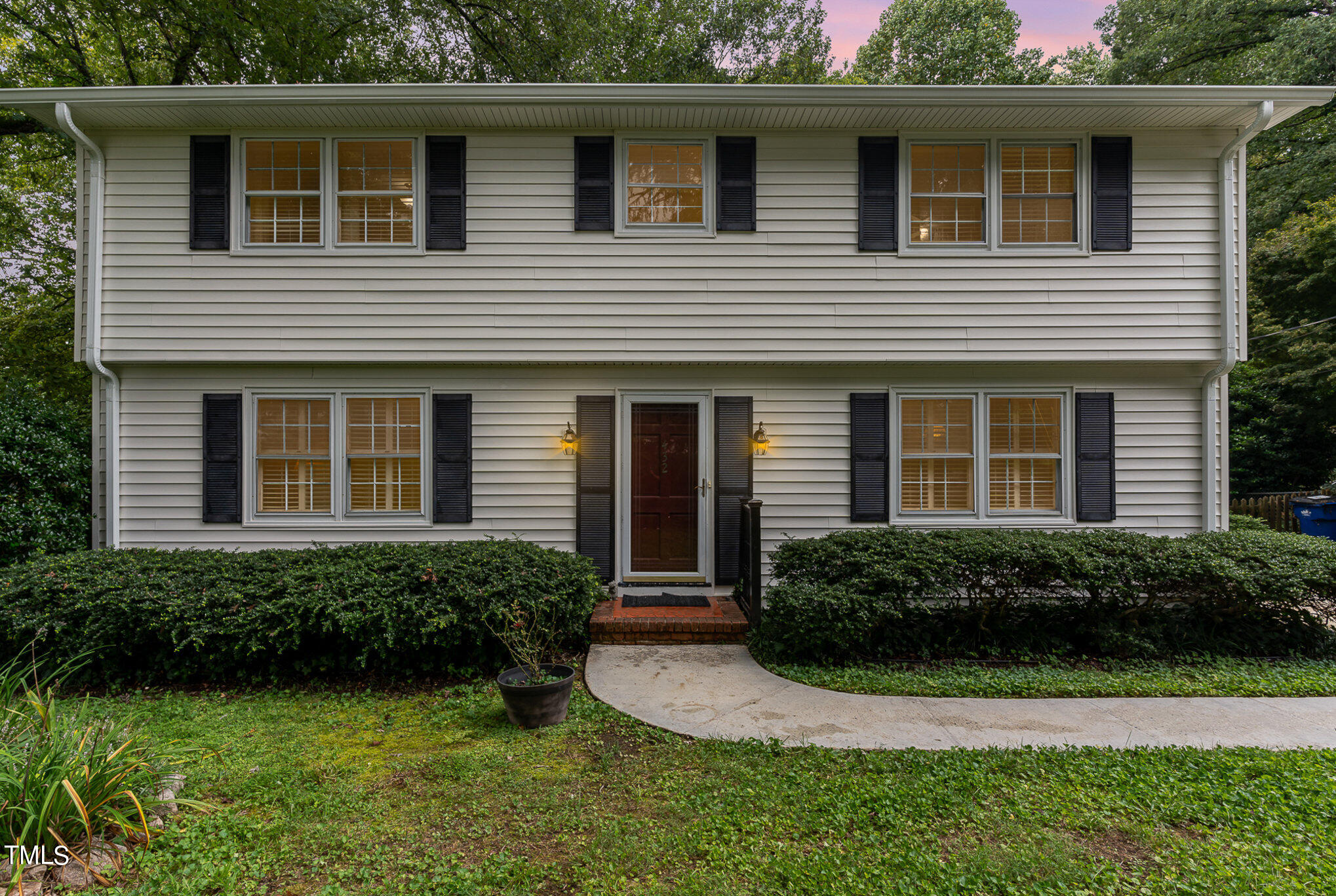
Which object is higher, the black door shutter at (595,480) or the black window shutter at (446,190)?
the black window shutter at (446,190)

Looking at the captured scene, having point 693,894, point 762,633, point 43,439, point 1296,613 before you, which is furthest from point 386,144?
point 1296,613

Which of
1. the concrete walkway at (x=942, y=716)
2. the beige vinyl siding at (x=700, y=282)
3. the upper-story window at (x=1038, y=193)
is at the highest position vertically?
the upper-story window at (x=1038, y=193)

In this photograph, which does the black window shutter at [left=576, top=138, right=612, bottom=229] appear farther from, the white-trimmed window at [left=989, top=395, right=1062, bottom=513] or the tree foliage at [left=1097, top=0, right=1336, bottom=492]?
the tree foliage at [left=1097, top=0, right=1336, bottom=492]

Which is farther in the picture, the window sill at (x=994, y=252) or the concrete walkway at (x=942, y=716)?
the window sill at (x=994, y=252)

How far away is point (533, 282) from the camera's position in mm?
6094

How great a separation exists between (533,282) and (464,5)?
22.7 ft

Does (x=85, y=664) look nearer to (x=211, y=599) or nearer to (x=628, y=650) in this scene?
(x=211, y=599)

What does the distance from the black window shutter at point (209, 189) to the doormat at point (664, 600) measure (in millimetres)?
5411

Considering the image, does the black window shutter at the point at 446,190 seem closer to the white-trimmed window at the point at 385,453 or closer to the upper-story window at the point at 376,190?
the upper-story window at the point at 376,190

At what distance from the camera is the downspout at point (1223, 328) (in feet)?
19.5

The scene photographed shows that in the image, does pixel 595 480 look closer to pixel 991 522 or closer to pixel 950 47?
pixel 991 522

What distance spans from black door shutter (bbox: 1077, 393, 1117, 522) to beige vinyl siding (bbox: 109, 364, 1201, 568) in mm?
146

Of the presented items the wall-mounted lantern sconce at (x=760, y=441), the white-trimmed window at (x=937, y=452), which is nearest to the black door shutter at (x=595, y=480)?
the wall-mounted lantern sconce at (x=760, y=441)

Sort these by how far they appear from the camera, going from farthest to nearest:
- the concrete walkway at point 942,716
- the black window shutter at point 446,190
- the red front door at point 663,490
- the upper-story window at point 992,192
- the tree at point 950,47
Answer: the tree at point 950,47, the red front door at point 663,490, the upper-story window at point 992,192, the black window shutter at point 446,190, the concrete walkway at point 942,716
